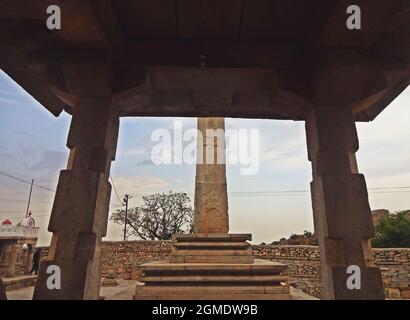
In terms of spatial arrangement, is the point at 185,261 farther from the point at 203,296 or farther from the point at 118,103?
the point at 118,103

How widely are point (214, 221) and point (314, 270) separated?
9.15 metres

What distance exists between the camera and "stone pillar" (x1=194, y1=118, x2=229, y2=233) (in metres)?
8.83

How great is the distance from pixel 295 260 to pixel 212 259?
10.5 meters

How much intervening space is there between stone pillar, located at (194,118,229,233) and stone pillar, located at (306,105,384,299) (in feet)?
20.9

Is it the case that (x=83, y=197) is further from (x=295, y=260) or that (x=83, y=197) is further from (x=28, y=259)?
(x=28, y=259)

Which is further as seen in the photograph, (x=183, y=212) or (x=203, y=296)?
(x=183, y=212)

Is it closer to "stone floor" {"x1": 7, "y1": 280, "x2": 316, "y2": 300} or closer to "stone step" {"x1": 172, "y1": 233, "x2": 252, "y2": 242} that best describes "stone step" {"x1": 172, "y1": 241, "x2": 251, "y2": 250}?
"stone step" {"x1": 172, "y1": 233, "x2": 252, "y2": 242}

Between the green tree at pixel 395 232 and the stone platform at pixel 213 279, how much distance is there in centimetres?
1413

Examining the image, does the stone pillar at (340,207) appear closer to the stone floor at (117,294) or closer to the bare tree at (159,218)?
Answer: the stone floor at (117,294)

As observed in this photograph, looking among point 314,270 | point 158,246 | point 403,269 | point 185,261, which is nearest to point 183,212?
point 158,246

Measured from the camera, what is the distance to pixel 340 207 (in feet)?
7.69

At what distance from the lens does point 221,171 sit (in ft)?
31.0

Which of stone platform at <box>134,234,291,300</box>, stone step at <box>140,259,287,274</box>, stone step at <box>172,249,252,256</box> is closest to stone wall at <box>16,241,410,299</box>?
stone step at <box>172,249,252,256</box>

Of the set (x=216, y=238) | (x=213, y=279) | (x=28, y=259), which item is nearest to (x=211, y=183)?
(x=216, y=238)
